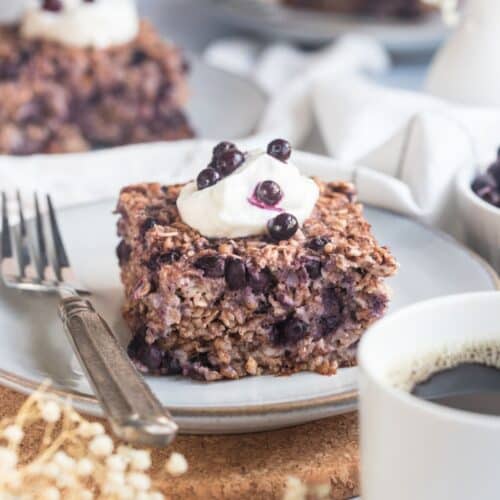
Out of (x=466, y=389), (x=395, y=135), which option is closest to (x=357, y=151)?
(x=395, y=135)

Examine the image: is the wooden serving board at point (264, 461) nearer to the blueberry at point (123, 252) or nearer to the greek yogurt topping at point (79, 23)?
the blueberry at point (123, 252)

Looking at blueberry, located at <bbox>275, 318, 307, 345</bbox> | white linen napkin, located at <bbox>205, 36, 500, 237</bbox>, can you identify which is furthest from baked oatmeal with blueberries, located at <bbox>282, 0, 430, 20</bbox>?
blueberry, located at <bbox>275, 318, 307, 345</bbox>

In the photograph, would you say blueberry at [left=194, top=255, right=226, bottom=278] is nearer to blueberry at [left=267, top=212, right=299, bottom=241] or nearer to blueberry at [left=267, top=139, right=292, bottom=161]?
blueberry at [left=267, top=212, right=299, bottom=241]

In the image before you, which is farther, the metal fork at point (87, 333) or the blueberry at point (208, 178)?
the blueberry at point (208, 178)

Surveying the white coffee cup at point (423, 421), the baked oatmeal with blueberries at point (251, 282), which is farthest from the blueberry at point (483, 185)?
the white coffee cup at point (423, 421)

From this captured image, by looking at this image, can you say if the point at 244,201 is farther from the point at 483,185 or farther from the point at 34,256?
the point at 483,185
